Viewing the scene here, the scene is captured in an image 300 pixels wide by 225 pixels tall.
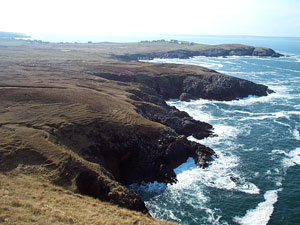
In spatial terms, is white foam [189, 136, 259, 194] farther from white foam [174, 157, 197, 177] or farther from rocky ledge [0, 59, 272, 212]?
rocky ledge [0, 59, 272, 212]

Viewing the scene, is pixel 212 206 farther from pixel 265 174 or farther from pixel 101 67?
pixel 101 67

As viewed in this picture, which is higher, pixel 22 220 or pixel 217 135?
pixel 22 220

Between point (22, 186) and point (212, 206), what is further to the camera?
point (212, 206)

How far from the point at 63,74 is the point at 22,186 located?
71.4m

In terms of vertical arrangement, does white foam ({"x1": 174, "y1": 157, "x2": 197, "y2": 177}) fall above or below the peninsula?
below

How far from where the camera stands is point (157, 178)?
45469 mm

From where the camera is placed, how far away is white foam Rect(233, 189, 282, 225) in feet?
118

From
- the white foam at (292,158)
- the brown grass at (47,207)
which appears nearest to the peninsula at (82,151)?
the brown grass at (47,207)

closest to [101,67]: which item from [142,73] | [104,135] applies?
[142,73]

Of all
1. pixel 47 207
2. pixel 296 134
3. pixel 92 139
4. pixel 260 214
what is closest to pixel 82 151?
pixel 92 139

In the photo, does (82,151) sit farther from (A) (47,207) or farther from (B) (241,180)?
(B) (241,180)

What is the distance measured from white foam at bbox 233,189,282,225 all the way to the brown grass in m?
13.1

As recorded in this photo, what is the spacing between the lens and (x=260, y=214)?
1464 inches

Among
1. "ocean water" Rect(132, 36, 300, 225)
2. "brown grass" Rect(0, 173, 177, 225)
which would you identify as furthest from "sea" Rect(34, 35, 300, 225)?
"brown grass" Rect(0, 173, 177, 225)
